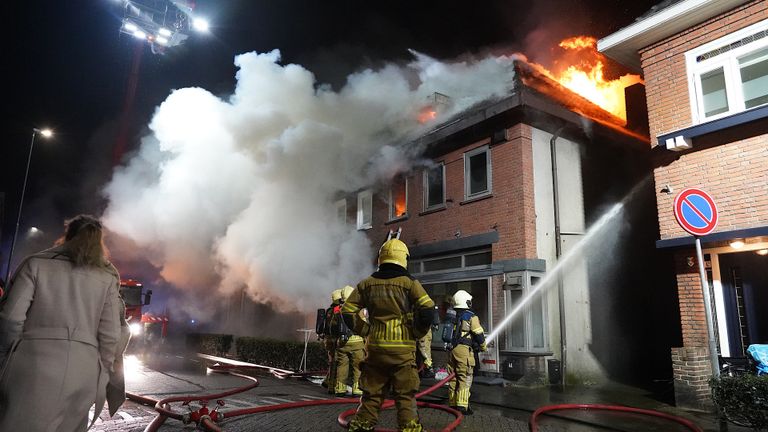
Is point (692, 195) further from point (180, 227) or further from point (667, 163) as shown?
point (180, 227)

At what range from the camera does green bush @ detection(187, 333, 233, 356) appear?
57.7ft

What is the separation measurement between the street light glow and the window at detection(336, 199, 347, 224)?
10442 millimetres

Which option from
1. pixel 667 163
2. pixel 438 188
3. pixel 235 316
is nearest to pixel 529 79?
pixel 438 188

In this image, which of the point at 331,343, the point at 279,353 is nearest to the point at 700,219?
the point at 331,343

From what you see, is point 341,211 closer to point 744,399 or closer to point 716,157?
point 716,157

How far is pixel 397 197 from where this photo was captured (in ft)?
48.9

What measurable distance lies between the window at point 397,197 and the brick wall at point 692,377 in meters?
8.50

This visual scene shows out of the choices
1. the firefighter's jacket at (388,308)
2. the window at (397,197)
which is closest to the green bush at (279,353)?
the window at (397,197)

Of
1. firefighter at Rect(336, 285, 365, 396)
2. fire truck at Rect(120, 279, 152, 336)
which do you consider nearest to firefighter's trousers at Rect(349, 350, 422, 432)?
firefighter at Rect(336, 285, 365, 396)

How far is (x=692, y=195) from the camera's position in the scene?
661cm

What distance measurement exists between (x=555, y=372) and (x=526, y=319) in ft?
3.94

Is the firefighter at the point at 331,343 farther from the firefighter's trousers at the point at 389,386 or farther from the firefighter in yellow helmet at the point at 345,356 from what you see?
the firefighter's trousers at the point at 389,386

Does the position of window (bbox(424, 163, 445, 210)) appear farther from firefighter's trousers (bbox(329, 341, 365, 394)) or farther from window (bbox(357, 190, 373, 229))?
firefighter's trousers (bbox(329, 341, 365, 394))

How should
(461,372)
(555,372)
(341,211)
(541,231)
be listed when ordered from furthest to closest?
A: (341,211), (541,231), (555,372), (461,372)
